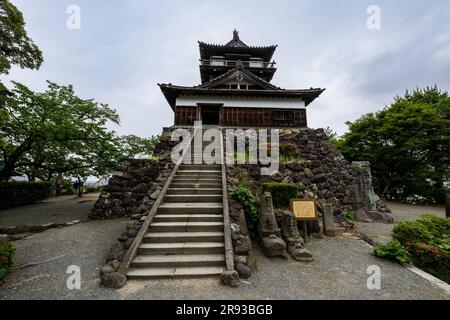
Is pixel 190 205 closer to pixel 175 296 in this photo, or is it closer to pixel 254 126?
pixel 175 296

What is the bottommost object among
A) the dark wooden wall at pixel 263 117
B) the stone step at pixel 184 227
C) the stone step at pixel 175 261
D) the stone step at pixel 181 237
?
the stone step at pixel 175 261

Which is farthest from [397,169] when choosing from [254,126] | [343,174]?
[254,126]

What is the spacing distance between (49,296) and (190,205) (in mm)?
3276

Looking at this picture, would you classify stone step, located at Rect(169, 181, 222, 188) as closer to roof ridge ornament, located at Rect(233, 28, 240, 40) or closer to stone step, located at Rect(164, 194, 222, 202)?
stone step, located at Rect(164, 194, 222, 202)

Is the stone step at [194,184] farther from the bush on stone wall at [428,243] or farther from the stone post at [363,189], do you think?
the stone post at [363,189]

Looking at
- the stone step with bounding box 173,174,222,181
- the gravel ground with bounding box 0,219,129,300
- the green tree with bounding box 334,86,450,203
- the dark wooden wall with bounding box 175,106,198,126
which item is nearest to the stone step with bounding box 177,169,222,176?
the stone step with bounding box 173,174,222,181

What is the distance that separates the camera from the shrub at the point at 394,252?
447cm

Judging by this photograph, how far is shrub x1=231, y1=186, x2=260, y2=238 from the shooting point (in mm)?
5484

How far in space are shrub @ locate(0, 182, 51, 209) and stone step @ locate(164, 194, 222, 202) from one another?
1362cm

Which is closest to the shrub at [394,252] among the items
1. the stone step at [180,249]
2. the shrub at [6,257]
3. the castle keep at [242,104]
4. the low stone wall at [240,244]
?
the low stone wall at [240,244]

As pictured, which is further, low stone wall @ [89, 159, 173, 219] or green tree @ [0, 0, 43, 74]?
low stone wall @ [89, 159, 173, 219]

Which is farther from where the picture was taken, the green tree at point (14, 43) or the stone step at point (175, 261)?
the green tree at point (14, 43)

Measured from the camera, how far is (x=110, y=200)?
28.2ft

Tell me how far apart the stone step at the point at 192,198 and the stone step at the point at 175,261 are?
2.03m
